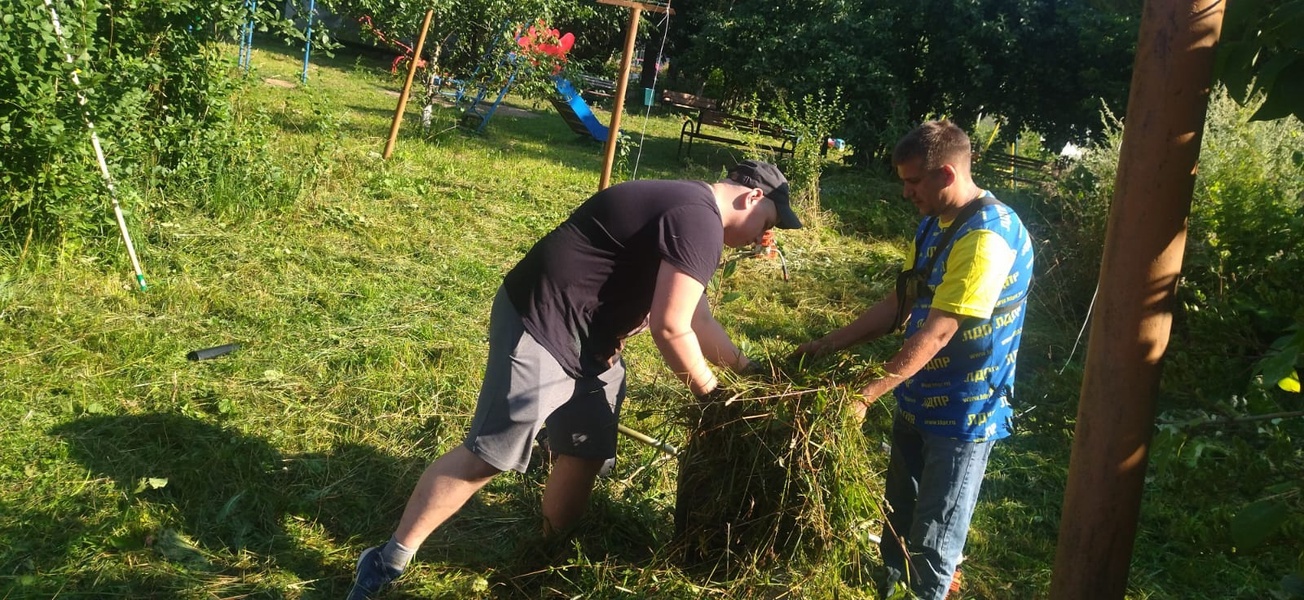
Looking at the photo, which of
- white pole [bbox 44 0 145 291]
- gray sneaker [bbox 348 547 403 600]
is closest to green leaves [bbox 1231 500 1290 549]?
gray sneaker [bbox 348 547 403 600]

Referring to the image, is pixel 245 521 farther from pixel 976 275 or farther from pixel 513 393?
pixel 976 275

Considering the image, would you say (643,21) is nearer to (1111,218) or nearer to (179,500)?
(179,500)

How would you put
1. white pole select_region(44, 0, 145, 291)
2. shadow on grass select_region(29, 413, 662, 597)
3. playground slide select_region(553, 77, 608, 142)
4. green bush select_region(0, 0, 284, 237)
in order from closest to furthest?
shadow on grass select_region(29, 413, 662, 597)
green bush select_region(0, 0, 284, 237)
white pole select_region(44, 0, 145, 291)
playground slide select_region(553, 77, 608, 142)

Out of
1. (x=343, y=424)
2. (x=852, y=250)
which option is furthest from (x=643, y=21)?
(x=343, y=424)

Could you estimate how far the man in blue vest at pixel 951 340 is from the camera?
2691 mm

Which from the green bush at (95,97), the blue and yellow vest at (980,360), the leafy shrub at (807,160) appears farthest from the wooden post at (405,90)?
the blue and yellow vest at (980,360)

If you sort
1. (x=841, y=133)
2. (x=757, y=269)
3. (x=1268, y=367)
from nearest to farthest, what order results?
(x=1268, y=367)
(x=757, y=269)
(x=841, y=133)

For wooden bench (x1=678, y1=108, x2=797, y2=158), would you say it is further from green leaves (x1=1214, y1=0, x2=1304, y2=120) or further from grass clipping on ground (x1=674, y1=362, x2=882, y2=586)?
green leaves (x1=1214, y1=0, x2=1304, y2=120)

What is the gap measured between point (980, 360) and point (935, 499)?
464 mm

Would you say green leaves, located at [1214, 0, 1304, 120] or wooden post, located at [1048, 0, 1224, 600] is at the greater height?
green leaves, located at [1214, 0, 1304, 120]

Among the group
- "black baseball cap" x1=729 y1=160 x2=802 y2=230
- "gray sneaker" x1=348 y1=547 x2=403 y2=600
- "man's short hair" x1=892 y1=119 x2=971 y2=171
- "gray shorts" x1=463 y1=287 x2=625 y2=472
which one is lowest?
"gray sneaker" x1=348 y1=547 x2=403 y2=600

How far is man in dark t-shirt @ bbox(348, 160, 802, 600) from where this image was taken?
8.63ft

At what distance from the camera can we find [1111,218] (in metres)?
1.72

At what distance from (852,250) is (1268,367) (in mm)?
7169
